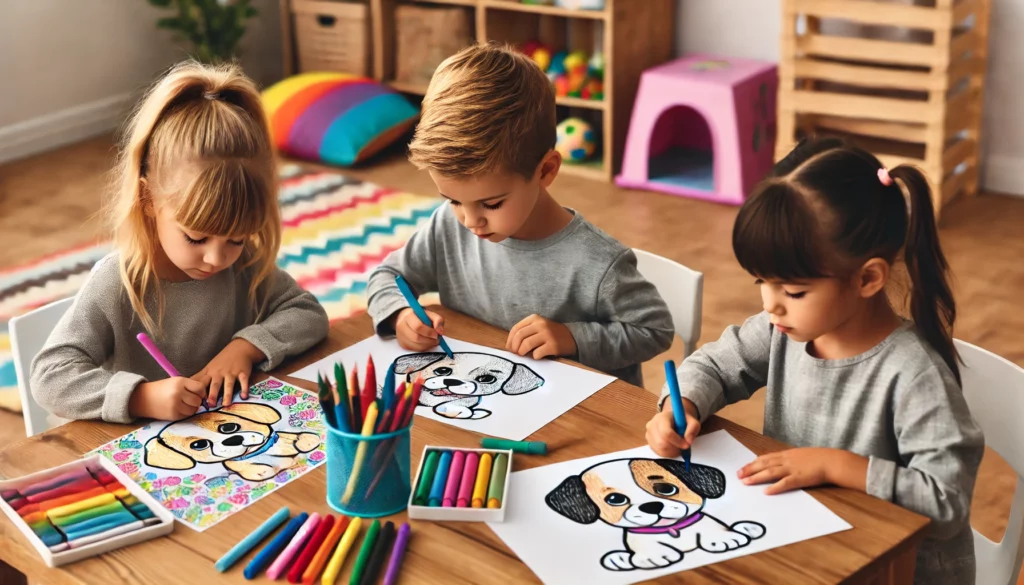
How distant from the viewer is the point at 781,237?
1.16 m

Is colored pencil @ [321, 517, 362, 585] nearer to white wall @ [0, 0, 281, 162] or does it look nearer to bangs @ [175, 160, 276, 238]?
bangs @ [175, 160, 276, 238]

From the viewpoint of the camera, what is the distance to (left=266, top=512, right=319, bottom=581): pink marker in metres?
0.98

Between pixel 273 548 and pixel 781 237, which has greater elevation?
pixel 781 237

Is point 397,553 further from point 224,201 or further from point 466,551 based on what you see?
point 224,201

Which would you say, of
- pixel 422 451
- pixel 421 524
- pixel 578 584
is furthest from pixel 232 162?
pixel 578 584

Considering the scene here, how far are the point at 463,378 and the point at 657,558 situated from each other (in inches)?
17.2

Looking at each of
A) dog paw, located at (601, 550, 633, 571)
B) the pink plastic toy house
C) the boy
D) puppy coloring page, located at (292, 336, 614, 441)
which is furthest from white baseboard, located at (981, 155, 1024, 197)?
dog paw, located at (601, 550, 633, 571)

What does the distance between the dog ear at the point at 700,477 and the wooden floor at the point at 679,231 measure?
124 centimetres

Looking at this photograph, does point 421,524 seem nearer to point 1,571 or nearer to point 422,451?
point 422,451

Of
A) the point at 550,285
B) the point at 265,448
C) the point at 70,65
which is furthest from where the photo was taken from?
the point at 70,65

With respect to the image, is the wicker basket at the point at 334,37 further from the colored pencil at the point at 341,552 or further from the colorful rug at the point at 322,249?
the colored pencil at the point at 341,552

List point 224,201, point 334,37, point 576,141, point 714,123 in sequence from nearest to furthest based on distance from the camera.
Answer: point 224,201
point 714,123
point 576,141
point 334,37

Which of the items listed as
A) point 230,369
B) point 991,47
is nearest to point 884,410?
point 230,369

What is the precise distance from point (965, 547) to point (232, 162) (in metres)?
0.97
